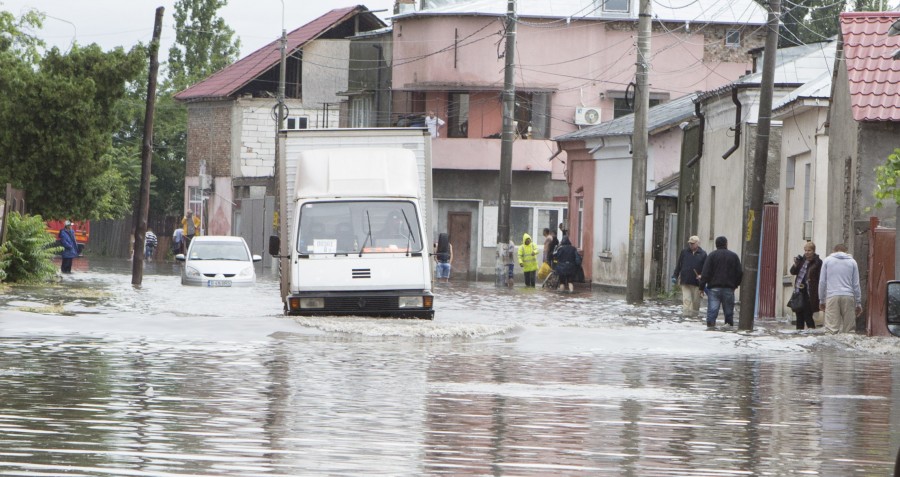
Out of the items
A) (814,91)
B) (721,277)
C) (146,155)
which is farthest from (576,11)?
(721,277)

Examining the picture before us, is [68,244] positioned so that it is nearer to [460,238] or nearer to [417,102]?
[417,102]

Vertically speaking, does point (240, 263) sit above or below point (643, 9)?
below

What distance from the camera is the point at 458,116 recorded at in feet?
187

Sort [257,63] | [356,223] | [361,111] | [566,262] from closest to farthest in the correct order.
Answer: [356,223] < [566,262] < [361,111] < [257,63]

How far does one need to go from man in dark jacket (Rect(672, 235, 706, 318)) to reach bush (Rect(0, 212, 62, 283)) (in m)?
13.3

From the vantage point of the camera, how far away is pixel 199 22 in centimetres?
8625

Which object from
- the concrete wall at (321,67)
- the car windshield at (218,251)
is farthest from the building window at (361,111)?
the car windshield at (218,251)

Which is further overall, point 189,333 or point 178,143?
point 178,143

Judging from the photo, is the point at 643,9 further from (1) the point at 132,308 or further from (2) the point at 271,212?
(2) the point at 271,212

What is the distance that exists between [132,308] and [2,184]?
32.6 ft

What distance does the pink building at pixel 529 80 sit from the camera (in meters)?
56.6

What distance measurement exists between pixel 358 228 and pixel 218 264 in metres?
15.4

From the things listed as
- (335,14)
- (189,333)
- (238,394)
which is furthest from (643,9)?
(335,14)

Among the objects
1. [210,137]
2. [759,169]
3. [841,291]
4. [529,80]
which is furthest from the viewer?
[210,137]
